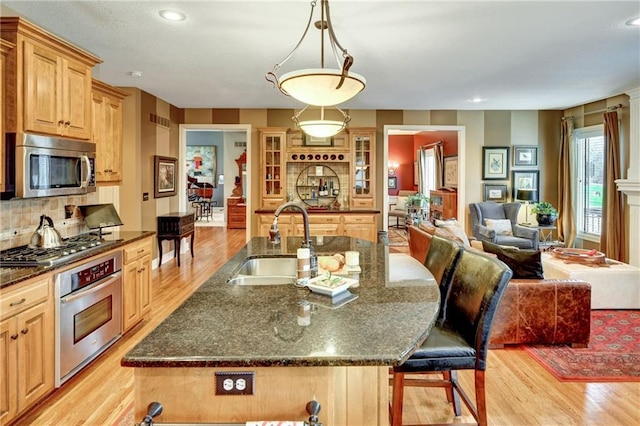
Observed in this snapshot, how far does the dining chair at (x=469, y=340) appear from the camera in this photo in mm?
1850

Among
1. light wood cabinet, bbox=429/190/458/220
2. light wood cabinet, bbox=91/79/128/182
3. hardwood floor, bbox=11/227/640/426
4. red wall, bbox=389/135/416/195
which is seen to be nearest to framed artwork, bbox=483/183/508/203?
light wood cabinet, bbox=429/190/458/220

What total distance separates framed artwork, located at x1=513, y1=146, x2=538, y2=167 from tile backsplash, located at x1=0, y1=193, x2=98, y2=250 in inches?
266

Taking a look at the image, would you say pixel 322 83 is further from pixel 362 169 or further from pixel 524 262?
pixel 362 169

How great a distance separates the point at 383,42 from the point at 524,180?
4.83 meters

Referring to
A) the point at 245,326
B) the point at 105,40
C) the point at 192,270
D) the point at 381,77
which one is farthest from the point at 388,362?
the point at 192,270

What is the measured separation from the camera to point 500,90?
18.2 feet

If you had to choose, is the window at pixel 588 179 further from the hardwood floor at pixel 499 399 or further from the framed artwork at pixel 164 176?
the framed artwork at pixel 164 176

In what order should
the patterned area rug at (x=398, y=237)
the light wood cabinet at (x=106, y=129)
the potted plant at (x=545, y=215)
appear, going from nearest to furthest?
the light wood cabinet at (x=106, y=129), the potted plant at (x=545, y=215), the patterned area rug at (x=398, y=237)

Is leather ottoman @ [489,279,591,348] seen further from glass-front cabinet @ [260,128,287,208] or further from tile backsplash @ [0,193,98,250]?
glass-front cabinet @ [260,128,287,208]

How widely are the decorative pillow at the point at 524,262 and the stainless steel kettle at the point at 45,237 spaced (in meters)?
3.49

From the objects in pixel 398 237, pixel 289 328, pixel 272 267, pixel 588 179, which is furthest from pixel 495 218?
pixel 289 328

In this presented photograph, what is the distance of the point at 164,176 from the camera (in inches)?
254

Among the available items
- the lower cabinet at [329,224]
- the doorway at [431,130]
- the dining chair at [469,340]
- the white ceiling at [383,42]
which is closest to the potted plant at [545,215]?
the doorway at [431,130]

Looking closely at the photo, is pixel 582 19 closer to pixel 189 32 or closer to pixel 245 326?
pixel 189 32
